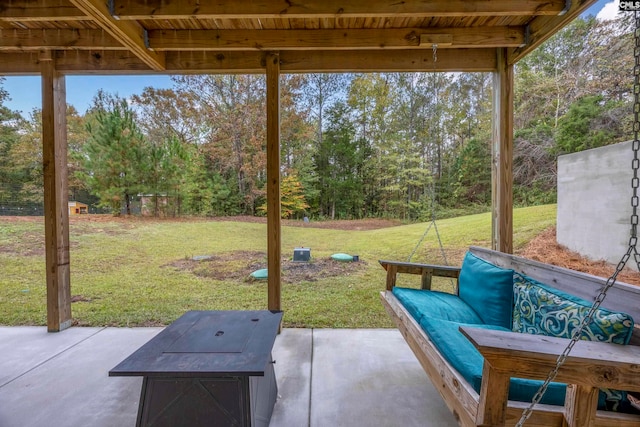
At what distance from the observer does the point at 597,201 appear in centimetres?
232

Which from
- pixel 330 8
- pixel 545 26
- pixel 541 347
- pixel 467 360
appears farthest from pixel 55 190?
pixel 545 26

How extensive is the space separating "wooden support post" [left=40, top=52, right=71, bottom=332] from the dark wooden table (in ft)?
6.78

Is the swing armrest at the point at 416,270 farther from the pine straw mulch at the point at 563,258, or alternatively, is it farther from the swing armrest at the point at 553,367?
the swing armrest at the point at 553,367

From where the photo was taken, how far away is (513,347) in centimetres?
96

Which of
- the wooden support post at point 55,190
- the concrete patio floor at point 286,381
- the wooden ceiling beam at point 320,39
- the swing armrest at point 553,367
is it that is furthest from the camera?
the wooden support post at point 55,190

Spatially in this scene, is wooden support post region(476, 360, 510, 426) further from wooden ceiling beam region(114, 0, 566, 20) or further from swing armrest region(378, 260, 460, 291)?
wooden ceiling beam region(114, 0, 566, 20)

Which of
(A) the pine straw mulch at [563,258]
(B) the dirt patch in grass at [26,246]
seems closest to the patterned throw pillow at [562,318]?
(A) the pine straw mulch at [563,258]

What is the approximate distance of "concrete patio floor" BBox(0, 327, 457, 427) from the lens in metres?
1.67

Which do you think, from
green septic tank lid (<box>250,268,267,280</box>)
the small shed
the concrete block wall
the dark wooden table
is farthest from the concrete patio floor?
the concrete block wall

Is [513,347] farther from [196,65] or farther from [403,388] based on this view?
[196,65]

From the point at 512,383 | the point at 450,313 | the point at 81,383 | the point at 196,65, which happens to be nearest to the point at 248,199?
the point at 196,65

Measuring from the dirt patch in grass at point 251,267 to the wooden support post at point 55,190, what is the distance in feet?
3.40

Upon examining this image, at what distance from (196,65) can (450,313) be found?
2.94 m

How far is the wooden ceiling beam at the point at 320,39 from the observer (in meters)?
2.40
